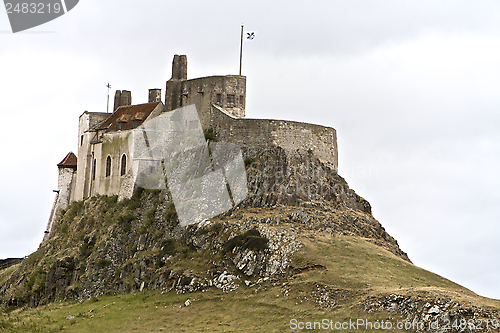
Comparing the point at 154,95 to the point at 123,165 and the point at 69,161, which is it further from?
the point at 69,161

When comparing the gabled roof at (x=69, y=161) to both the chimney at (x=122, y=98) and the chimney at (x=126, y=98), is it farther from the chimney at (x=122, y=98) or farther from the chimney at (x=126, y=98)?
the chimney at (x=126, y=98)

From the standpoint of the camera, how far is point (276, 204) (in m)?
77.9

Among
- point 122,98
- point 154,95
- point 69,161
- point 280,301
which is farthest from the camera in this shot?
point 69,161

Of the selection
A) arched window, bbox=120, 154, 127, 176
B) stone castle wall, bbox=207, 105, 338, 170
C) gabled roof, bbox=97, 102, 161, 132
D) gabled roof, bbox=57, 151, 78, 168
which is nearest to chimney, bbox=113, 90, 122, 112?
gabled roof, bbox=97, 102, 161, 132

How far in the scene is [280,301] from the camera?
6494 centimetres

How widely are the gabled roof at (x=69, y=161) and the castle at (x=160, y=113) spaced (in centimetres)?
13

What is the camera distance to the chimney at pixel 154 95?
95.9 meters

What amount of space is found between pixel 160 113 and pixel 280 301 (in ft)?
111

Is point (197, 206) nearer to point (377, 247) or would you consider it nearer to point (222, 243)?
point (222, 243)

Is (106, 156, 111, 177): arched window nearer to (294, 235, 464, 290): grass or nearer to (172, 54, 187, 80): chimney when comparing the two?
(172, 54, 187, 80): chimney

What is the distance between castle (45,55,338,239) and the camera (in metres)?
83.1

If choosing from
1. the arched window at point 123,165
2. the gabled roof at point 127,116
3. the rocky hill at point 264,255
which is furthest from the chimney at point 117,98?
the rocky hill at point 264,255

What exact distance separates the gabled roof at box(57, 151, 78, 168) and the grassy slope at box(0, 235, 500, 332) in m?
31.7

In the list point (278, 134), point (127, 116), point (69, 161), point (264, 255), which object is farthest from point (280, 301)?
point (69, 161)
